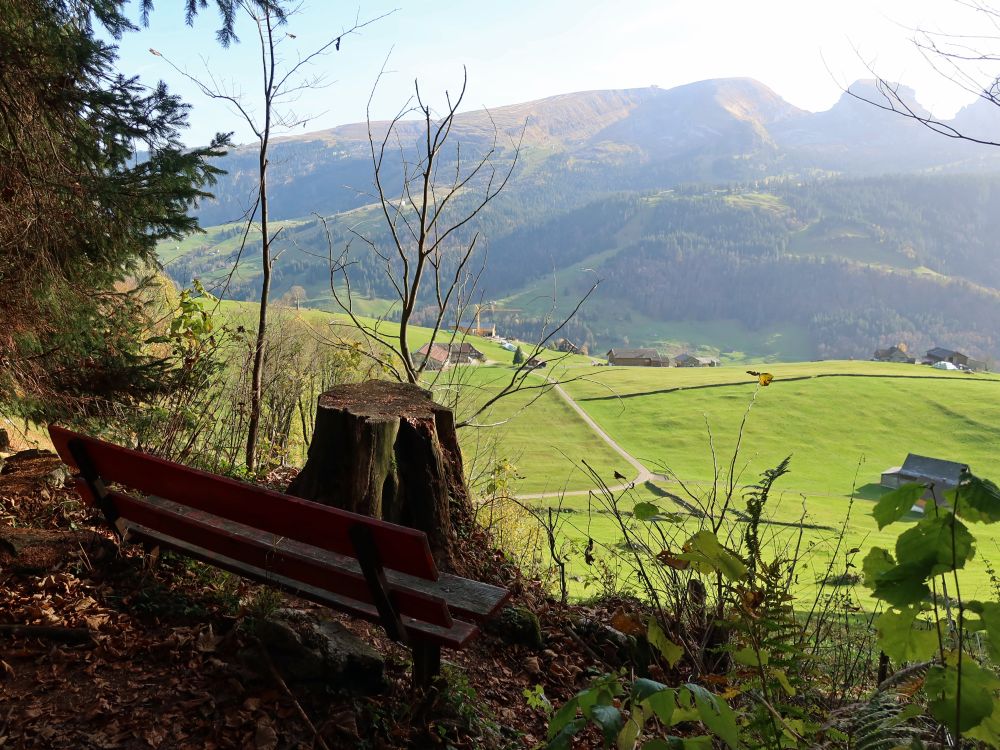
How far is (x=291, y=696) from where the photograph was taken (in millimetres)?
2988

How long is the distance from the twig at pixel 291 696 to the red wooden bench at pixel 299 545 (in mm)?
371

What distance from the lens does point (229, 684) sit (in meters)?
3.19

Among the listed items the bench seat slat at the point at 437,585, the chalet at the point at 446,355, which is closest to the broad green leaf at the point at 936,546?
the bench seat slat at the point at 437,585

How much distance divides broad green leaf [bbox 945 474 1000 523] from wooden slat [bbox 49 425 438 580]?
175cm

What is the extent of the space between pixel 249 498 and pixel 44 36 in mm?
4626

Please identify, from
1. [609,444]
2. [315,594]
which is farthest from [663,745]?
[609,444]

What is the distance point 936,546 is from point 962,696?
1.12 feet

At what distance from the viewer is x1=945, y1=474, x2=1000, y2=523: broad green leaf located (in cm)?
130

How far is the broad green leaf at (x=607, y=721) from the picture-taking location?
1.25m

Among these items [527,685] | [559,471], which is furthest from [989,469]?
[527,685]

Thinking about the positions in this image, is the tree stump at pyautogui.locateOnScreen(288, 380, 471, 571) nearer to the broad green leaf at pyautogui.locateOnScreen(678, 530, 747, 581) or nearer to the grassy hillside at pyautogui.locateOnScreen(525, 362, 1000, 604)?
the broad green leaf at pyautogui.locateOnScreen(678, 530, 747, 581)

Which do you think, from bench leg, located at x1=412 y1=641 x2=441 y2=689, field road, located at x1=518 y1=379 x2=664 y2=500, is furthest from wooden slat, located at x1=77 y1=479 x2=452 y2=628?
field road, located at x1=518 y1=379 x2=664 y2=500

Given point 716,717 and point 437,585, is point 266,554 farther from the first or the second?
point 716,717

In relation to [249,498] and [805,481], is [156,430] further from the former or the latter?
[805,481]
